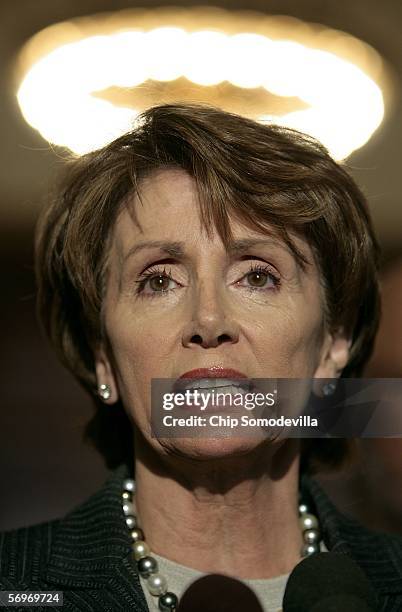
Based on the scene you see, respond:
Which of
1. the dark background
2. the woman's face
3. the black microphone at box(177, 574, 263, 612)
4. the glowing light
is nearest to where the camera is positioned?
the black microphone at box(177, 574, 263, 612)

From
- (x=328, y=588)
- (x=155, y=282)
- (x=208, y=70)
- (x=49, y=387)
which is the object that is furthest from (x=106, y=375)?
(x=208, y=70)

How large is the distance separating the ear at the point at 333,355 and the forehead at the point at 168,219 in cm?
12

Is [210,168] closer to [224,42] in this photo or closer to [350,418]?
[350,418]

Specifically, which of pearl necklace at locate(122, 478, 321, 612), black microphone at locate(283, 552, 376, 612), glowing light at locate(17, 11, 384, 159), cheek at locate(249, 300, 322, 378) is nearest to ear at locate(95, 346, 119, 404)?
pearl necklace at locate(122, 478, 321, 612)

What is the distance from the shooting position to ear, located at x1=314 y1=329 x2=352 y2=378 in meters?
1.19

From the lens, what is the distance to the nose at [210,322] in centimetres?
103

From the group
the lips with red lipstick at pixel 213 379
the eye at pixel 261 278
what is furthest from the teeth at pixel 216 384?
the eye at pixel 261 278

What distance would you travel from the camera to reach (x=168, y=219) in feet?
3.64

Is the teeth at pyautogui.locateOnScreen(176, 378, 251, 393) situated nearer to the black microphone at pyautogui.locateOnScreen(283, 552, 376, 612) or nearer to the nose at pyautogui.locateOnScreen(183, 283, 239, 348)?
the nose at pyautogui.locateOnScreen(183, 283, 239, 348)

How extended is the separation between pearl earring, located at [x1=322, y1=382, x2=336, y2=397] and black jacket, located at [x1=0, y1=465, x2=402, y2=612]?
5.7 inches

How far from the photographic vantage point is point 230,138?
114 centimetres

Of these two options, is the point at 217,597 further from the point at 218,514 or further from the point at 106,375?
the point at 106,375

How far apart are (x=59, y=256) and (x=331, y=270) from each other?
1.16 ft

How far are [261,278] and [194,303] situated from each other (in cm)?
9
